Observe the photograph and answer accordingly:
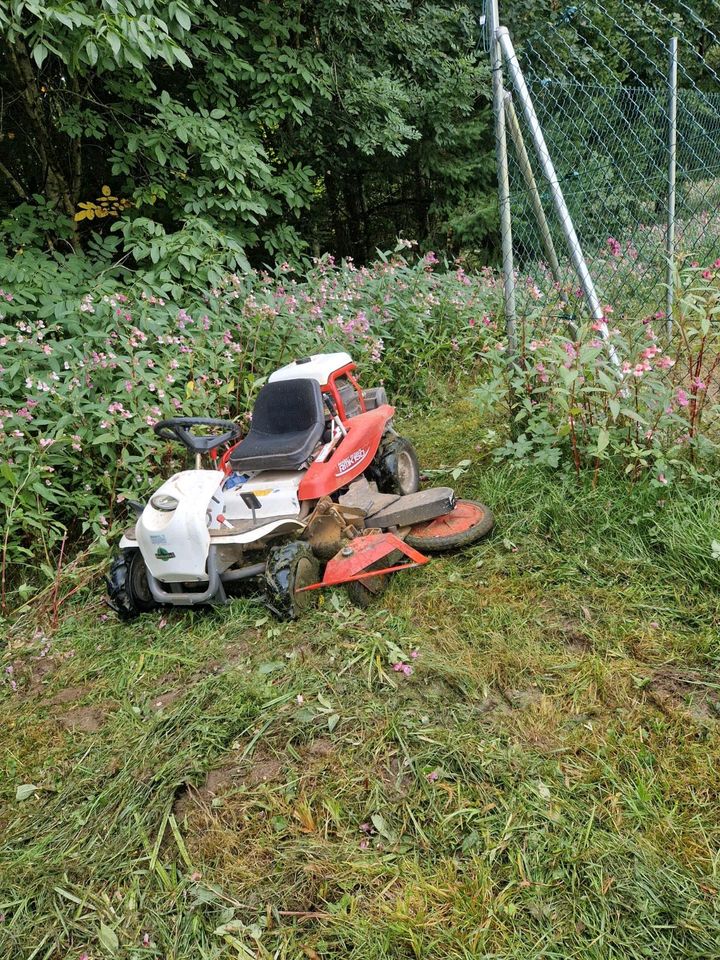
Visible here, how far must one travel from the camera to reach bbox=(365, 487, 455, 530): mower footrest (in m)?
3.09

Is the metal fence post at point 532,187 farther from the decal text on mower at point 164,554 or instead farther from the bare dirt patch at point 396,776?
the bare dirt patch at point 396,776

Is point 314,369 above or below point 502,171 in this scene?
below

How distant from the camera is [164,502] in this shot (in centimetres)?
270

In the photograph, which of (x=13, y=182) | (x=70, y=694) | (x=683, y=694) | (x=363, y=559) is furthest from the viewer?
(x=13, y=182)

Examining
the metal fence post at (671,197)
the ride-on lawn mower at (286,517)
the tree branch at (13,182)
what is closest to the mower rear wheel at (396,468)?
the ride-on lawn mower at (286,517)

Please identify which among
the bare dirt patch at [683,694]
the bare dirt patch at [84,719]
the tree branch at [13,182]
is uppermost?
the tree branch at [13,182]

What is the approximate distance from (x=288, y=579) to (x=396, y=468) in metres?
1.19

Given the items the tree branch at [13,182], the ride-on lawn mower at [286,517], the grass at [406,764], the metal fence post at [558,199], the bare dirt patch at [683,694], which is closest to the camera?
the grass at [406,764]

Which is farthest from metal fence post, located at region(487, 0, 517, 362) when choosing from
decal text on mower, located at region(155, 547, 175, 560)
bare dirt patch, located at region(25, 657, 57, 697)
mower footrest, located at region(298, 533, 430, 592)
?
bare dirt patch, located at region(25, 657, 57, 697)

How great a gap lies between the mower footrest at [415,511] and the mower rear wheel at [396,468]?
0.32 m

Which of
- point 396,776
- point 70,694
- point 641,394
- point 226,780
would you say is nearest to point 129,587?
point 70,694

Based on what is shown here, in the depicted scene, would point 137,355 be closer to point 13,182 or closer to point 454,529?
point 454,529

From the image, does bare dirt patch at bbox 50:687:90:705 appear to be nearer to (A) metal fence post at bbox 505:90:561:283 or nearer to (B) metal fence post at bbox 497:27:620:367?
(B) metal fence post at bbox 497:27:620:367

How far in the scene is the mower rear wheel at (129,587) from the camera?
2.96 meters
